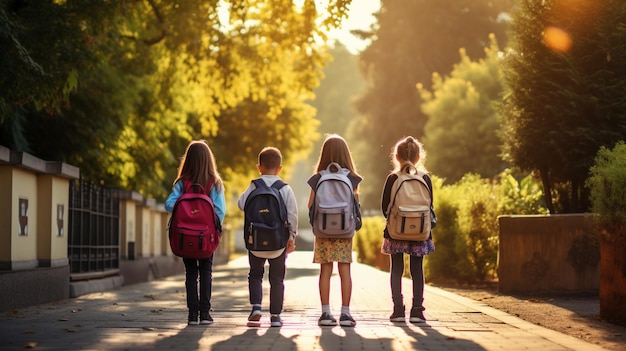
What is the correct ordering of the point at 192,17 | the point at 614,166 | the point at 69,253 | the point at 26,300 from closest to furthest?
the point at 614,166 → the point at 26,300 → the point at 69,253 → the point at 192,17

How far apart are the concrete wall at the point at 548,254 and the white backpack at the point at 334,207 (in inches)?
222

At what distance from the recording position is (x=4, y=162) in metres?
14.1

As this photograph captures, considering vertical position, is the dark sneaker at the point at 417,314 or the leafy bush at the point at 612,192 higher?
the leafy bush at the point at 612,192

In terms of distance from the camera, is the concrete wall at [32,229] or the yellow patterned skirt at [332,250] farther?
the concrete wall at [32,229]

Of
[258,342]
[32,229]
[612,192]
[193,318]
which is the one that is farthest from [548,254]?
[258,342]

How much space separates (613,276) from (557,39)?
6761 mm

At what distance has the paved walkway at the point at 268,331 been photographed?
8156mm

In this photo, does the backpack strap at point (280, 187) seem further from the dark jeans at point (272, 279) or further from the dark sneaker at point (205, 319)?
the dark sneaker at point (205, 319)

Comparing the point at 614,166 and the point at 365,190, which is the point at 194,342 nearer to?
the point at 614,166

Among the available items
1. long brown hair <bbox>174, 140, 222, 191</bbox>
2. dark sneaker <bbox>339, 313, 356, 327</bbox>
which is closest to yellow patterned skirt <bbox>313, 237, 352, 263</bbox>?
dark sneaker <bbox>339, 313, 356, 327</bbox>

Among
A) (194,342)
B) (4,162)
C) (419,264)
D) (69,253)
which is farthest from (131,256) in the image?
(194,342)

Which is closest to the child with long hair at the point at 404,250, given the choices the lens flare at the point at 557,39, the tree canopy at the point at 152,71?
the lens flare at the point at 557,39

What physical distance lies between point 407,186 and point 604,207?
1.89m

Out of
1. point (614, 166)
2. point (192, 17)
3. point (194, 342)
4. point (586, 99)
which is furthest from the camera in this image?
point (192, 17)
